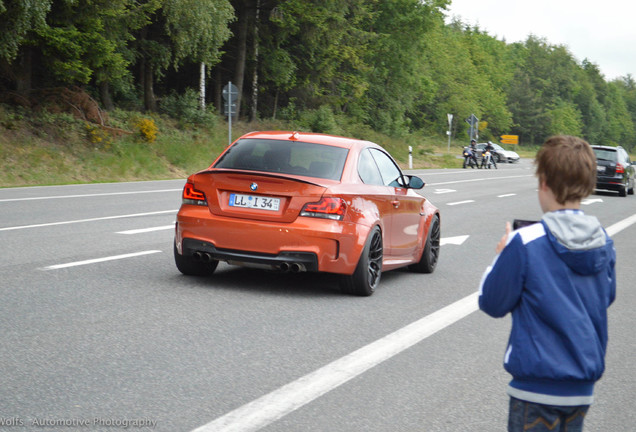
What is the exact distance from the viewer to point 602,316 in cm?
290

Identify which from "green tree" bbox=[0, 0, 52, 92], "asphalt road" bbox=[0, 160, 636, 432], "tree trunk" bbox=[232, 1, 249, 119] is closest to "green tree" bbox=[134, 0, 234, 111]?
"tree trunk" bbox=[232, 1, 249, 119]

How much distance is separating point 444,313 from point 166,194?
13.4m

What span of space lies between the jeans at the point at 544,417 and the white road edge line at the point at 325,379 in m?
1.69

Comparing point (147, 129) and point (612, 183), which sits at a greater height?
point (147, 129)

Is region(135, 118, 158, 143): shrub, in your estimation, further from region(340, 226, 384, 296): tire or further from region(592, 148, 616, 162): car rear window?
region(340, 226, 384, 296): tire

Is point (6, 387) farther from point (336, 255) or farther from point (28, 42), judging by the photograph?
point (28, 42)

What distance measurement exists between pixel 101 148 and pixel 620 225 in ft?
53.6

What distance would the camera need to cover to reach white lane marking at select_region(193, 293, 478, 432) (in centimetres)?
435

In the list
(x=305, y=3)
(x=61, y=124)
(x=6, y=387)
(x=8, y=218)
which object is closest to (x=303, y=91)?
(x=305, y=3)

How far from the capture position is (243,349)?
5871 millimetres

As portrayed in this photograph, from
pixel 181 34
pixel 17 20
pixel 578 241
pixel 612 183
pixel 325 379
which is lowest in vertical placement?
pixel 612 183

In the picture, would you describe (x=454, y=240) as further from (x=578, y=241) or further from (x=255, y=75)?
(x=255, y=75)

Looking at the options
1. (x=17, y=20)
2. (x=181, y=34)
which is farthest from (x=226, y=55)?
(x=17, y=20)

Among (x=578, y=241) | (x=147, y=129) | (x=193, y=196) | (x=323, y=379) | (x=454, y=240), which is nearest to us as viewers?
(x=578, y=241)
